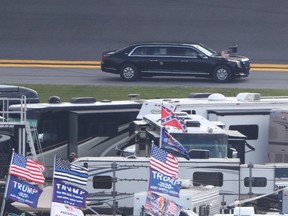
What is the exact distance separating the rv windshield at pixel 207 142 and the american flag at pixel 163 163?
5017mm

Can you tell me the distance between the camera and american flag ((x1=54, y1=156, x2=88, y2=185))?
18.4 metres

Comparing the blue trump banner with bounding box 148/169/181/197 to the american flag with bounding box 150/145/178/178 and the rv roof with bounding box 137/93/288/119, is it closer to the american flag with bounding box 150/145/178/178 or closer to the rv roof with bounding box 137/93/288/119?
the american flag with bounding box 150/145/178/178

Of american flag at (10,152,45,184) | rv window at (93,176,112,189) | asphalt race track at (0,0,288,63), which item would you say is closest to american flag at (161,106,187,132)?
rv window at (93,176,112,189)

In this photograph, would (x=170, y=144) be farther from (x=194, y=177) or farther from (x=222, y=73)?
(x=222, y=73)

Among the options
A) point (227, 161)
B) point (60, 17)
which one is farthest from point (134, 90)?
point (227, 161)

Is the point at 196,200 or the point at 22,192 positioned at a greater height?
the point at 22,192

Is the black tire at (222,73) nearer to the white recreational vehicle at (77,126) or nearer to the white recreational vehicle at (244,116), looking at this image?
the white recreational vehicle at (77,126)

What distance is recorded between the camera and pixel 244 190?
23172 mm

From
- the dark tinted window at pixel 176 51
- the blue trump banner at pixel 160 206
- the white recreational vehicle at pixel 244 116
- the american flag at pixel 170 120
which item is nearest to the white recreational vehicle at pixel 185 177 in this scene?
the american flag at pixel 170 120

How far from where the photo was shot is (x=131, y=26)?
1859 inches

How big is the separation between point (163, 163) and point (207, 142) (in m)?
5.56

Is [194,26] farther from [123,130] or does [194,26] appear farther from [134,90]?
[123,130]

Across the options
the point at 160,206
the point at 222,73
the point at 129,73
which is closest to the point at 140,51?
the point at 129,73

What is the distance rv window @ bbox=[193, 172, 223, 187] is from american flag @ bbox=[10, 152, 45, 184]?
464 cm
